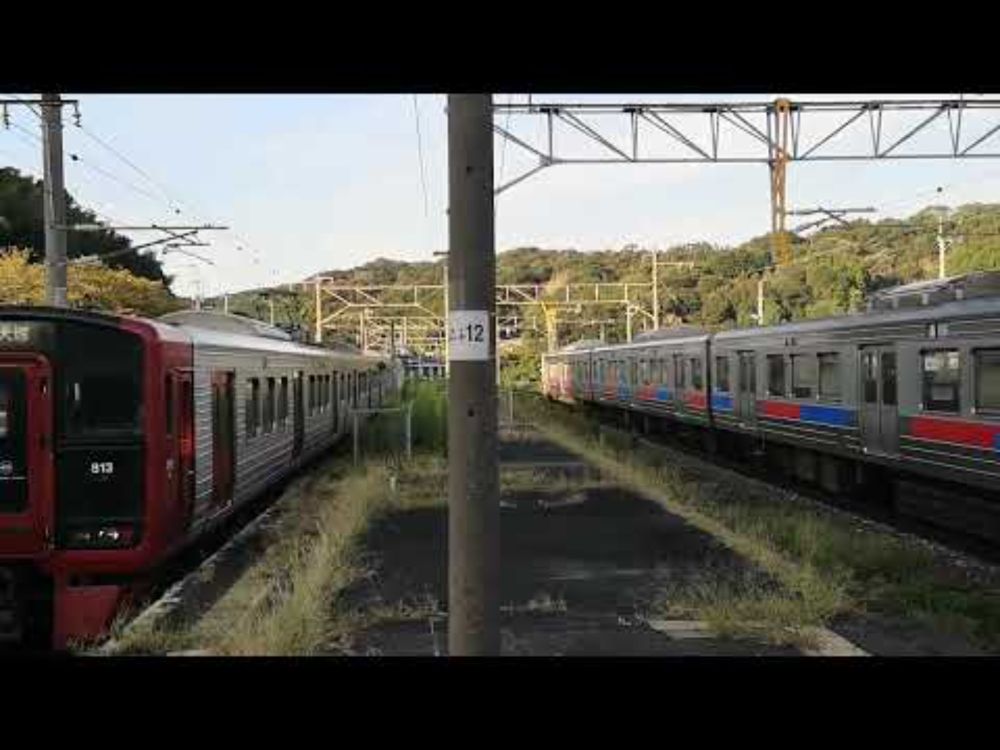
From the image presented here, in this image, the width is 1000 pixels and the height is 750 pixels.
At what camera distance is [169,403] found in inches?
389

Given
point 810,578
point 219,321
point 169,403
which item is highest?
point 219,321

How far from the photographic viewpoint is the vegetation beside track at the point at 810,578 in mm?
8727

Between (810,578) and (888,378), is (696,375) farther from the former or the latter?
(810,578)

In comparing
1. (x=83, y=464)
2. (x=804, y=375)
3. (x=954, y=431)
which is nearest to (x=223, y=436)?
(x=83, y=464)

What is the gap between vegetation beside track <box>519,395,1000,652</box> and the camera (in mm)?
8727

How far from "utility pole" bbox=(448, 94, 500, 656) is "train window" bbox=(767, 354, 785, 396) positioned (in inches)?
620

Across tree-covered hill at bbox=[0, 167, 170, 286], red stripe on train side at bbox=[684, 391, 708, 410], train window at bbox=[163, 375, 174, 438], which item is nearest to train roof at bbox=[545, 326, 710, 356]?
red stripe on train side at bbox=[684, 391, 708, 410]

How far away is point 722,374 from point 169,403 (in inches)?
644

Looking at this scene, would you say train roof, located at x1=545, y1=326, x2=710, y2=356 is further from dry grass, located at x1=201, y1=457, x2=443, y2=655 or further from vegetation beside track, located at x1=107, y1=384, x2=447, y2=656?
dry grass, located at x1=201, y1=457, x2=443, y2=655

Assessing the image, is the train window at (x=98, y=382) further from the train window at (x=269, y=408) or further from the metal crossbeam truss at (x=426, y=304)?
the metal crossbeam truss at (x=426, y=304)

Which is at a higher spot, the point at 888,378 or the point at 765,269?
the point at 765,269
